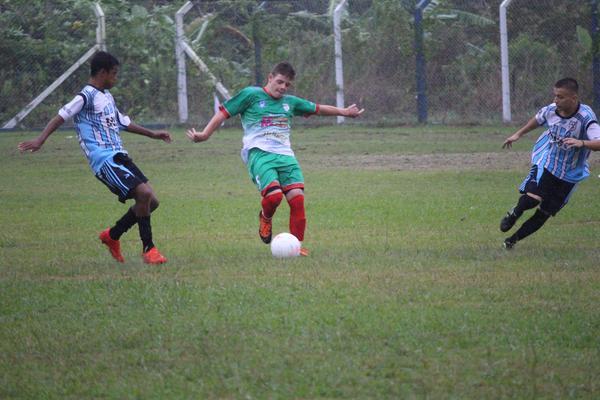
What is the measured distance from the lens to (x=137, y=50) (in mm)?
21984

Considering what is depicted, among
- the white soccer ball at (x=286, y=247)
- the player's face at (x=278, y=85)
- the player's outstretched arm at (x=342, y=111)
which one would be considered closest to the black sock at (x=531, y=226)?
the player's outstretched arm at (x=342, y=111)

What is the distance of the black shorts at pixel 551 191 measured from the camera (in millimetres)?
8273

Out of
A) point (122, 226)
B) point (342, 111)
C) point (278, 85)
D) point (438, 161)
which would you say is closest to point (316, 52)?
point (438, 161)

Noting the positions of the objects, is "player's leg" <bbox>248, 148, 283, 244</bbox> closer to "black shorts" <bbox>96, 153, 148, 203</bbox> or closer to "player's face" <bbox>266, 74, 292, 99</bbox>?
"player's face" <bbox>266, 74, 292, 99</bbox>

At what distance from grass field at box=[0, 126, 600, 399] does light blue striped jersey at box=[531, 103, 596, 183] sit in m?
0.61

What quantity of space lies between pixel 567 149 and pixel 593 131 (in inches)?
9.6

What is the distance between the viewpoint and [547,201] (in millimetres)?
8273

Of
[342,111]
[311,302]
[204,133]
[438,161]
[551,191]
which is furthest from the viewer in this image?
[438,161]

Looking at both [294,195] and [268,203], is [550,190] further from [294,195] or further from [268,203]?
[268,203]

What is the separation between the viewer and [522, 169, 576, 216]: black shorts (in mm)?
8273

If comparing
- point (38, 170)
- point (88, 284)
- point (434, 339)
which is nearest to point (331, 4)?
point (38, 170)

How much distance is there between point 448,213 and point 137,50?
12.9 m

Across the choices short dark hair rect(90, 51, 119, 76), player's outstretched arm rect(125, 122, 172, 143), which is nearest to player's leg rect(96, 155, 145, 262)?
player's outstretched arm rect(125, 122, 172, 143)

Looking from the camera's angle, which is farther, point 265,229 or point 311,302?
point 265,229
